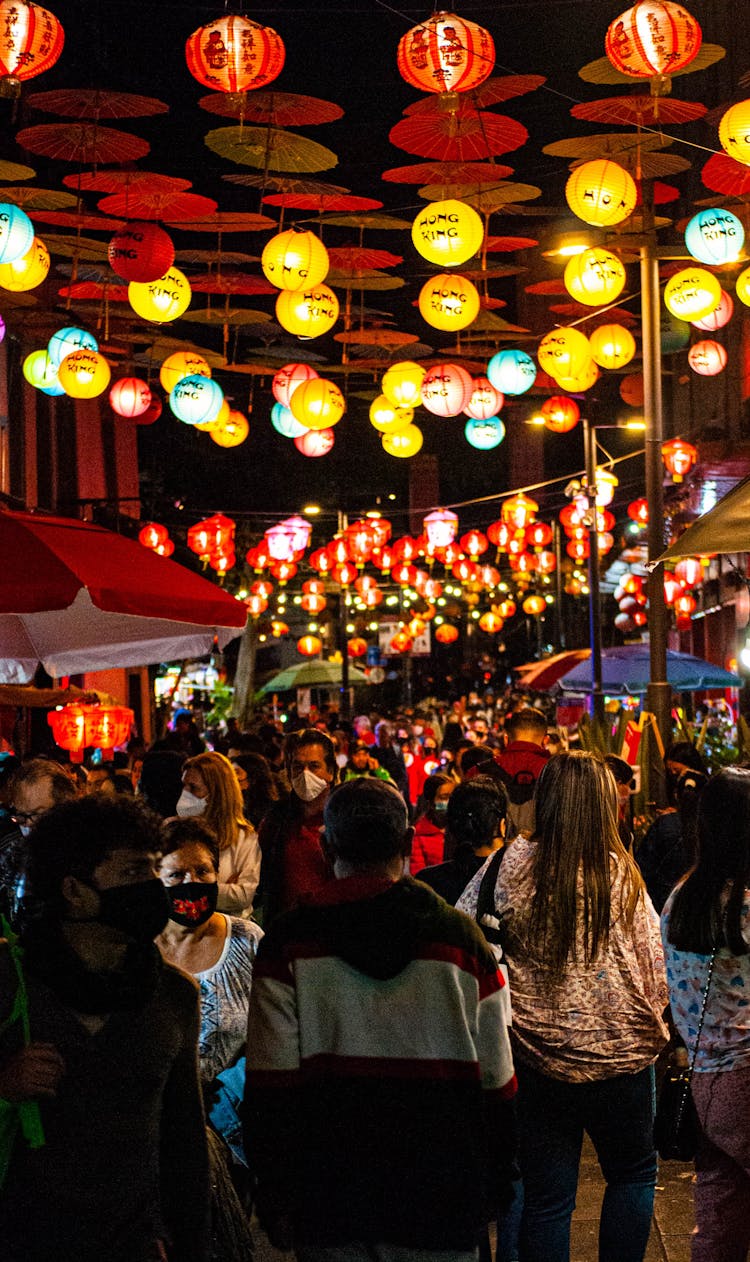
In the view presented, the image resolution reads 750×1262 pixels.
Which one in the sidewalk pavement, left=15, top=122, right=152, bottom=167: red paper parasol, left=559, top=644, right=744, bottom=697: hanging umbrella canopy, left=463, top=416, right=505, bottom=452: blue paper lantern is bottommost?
the sidewalk pavement

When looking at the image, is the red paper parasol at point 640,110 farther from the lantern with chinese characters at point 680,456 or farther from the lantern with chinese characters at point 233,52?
the lantern with chinese characters at point 680,456

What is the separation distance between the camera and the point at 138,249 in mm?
11891

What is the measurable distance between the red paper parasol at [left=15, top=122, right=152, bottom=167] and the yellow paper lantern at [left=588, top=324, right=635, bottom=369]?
22.4 ft

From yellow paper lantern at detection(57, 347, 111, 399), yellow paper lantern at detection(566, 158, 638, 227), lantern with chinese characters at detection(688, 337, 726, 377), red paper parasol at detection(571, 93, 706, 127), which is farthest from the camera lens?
lantern with chinese characters at detection(688, 337, 726, 377)

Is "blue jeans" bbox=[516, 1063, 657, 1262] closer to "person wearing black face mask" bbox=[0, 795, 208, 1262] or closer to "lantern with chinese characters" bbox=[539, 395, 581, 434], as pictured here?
"person wearing black face mask" bbox=[0, 795, 208, 1262]

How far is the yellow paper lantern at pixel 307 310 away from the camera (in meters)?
13.1

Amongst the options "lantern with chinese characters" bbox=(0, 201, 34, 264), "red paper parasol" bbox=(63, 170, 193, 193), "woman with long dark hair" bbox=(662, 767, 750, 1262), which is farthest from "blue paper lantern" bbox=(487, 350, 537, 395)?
"woman with long dark hair" bbox=(662, 767, 750, 1262)

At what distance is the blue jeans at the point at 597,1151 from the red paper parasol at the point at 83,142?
31.1ft

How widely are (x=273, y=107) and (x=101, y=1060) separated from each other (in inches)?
398

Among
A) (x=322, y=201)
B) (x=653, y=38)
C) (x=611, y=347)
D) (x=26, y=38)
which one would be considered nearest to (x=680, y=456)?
(x=611, y=347)

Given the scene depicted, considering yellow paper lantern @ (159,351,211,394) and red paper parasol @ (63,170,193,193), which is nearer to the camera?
red paper parasol @ (63,170,193,193)

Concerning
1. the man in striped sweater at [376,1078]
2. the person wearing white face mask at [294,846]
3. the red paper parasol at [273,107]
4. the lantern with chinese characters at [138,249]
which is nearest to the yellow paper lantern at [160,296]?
the lantern with chinese characters at [138,249]

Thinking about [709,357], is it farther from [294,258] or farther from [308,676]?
[308,676]

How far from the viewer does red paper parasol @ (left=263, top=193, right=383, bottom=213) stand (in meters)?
13.4
